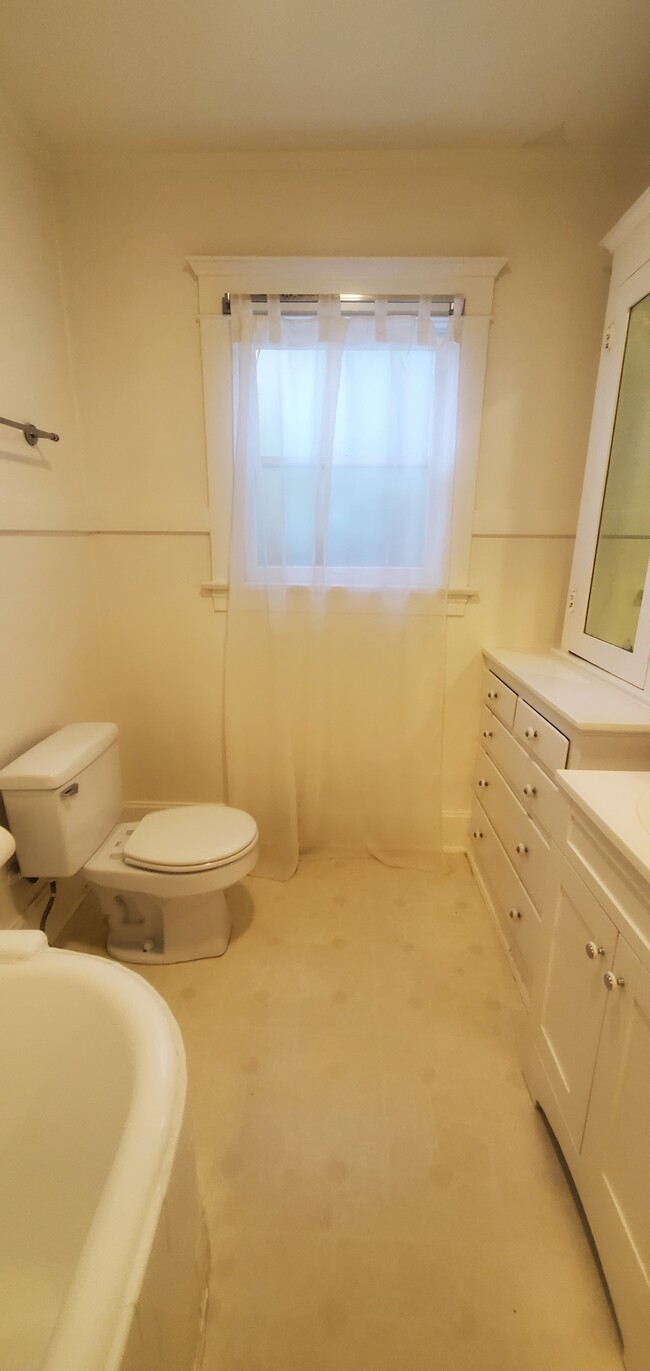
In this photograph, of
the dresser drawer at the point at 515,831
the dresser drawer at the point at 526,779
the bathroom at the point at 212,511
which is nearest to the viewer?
the bathroom at the point at 212,511

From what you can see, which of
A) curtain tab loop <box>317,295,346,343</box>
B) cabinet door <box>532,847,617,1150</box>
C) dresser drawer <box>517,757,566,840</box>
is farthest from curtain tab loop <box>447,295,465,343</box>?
cabinet door <box>532,847,617,1150</box>

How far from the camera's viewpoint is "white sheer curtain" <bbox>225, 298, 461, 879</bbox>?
171 centimetres

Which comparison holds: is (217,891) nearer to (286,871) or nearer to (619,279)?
(286,871)

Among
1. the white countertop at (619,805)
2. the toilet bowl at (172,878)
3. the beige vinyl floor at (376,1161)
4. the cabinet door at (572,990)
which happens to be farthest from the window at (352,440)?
the beige vinyl floor at (376,1161)

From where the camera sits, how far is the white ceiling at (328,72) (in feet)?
3.96

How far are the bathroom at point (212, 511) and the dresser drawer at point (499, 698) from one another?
0.33 feet

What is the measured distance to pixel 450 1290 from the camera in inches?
37.0

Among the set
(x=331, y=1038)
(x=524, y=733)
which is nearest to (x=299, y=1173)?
(x=331, y=1038)

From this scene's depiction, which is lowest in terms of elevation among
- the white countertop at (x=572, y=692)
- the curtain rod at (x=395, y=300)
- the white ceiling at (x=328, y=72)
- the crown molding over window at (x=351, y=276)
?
the white countertop at (x=572, y=692)

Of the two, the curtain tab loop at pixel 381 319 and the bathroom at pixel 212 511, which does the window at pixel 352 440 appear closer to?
the curtain tab loop at pixel 381 319

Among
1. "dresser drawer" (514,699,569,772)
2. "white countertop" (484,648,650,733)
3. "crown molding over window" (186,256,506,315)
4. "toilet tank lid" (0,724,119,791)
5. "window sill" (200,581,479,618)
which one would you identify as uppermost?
"crown molding over window" (186,256,506,315)

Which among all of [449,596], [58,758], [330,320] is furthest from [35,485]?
[449,596]

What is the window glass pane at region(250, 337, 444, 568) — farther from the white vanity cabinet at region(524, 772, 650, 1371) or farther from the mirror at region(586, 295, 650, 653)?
the white vanity cabinet at region(524, 772, 650, 1371)

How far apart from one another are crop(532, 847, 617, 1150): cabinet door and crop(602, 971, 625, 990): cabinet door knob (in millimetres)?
16
